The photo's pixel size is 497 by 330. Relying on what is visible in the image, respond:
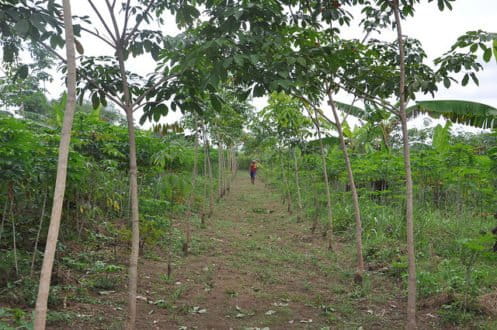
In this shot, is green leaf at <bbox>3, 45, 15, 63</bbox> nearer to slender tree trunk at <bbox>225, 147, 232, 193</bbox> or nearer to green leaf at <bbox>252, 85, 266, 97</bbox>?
green leaf at <bbox>252, 85, 266, 97</bbox>

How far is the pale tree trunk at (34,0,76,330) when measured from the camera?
2.20 meters

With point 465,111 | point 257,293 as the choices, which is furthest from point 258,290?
point 465,111

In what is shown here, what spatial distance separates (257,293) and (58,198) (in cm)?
342

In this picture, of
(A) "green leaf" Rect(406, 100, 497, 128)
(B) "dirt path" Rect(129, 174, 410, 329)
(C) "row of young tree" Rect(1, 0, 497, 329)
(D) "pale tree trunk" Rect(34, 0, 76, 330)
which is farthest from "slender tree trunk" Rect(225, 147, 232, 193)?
(D) "pale tree trunk" Rect(34, 0, 76, 330)

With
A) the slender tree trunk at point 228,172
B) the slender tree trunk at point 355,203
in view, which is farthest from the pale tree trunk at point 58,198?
the slender tree trunk at point 228,172

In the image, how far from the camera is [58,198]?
2260 mm

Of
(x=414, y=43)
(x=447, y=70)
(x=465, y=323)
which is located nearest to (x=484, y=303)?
(x=465, y=323)

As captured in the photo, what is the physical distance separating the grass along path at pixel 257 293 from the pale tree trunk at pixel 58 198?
5.37 feet

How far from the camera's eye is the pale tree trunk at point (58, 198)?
220 centimetres

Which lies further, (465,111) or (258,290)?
(465,111)

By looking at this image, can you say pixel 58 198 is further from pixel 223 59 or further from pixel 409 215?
pixel 409 215

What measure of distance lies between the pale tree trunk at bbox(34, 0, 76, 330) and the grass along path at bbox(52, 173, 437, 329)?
164 centimetres

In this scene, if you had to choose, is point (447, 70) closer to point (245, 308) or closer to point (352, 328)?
point (352, 328)

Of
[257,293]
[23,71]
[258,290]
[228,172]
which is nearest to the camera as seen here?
[23,71]
